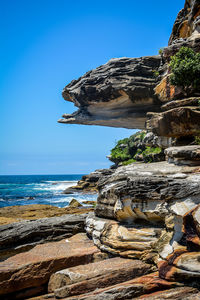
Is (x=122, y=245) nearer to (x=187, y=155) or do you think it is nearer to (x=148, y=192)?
(x=148, y=192)

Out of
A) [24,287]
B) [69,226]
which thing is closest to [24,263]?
[24,287]

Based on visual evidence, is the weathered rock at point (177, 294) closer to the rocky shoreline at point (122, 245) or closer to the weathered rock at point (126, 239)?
the rocky shoreline at point (122, 245)

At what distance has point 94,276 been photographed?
5613 mm

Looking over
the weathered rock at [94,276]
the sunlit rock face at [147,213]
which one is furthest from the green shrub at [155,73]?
the weathered rock at [94,276]

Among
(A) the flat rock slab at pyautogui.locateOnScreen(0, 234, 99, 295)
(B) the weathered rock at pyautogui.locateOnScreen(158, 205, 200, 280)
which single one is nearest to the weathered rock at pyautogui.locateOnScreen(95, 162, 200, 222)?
(B) the weathered rock at pyautogui.locateOnScreen(158, 205, 200, 280)

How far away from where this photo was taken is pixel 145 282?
17.3 ft

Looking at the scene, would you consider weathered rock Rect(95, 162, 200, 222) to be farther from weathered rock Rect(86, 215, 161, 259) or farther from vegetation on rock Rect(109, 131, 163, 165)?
vegetation on rock Rect(109, 131, 163, 165)

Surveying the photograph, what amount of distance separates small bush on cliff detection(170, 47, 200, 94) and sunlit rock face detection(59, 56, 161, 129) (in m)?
8.23

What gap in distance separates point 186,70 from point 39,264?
13807 millimetres

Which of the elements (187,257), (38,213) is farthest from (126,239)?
(38,213)

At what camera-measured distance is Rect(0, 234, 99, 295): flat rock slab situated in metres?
6.45

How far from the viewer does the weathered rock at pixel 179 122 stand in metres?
13.2

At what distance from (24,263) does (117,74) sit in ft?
71.2

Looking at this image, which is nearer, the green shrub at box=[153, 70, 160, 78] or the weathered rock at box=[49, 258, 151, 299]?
the weathered rock at box=[49, 258, 151, 299]
